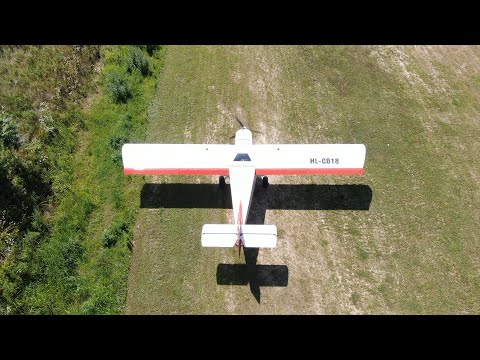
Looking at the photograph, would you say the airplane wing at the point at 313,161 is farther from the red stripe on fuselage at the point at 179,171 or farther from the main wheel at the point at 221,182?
the main wheel at the point at 221,182

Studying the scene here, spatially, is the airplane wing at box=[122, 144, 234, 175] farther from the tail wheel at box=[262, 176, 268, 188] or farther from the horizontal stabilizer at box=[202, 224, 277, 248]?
the horizontal stabilizer at box=[202, 224, 277, 248]

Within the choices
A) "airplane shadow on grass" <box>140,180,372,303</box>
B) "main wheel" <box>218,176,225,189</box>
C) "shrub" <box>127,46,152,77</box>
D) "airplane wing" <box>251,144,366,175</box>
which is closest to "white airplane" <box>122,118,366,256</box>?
"airplane wing" <box>251,144,366,175</box>

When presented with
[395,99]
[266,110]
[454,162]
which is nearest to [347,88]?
[395,99]

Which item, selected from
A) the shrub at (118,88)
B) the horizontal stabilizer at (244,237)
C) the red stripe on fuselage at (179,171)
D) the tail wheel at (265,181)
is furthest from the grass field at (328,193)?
the horizontal stabilizer at (244,237)

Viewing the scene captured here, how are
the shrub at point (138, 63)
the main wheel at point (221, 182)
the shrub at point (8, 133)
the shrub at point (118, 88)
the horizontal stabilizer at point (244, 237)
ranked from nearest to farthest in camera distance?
the horizontal stabilizer at point (244, 237) < the shrub at point (8, 133) < the main wheel at point (221, 182) < the shrub at point (118, 88) < the shrub at point (138, 63)

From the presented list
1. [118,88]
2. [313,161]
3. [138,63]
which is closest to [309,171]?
[313,161]
